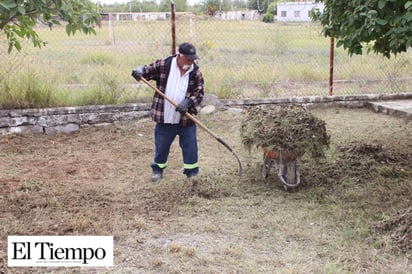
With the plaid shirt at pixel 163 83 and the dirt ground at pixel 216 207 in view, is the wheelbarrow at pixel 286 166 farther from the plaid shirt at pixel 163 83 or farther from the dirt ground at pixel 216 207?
the plaid shirt at pixel 163 83

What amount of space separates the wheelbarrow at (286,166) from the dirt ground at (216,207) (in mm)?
123

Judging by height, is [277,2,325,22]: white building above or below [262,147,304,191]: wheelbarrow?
above

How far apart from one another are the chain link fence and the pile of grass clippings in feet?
11.0

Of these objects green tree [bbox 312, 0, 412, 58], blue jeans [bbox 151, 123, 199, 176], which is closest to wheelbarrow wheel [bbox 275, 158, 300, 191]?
blue jeans [bbox 151, 123, 199, 176]

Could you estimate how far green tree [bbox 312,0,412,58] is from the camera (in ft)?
12.8

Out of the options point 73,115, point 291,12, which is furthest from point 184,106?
point 291,12

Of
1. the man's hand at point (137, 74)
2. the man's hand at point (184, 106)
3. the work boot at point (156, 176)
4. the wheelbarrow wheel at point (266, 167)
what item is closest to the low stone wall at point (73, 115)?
the work boot at point (156, 176)

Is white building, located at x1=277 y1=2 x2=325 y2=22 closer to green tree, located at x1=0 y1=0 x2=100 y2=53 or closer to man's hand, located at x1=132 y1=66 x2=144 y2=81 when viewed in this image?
man's hand, located at x1=132 y1=66 x2=144 y2=81

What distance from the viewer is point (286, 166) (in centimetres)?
488

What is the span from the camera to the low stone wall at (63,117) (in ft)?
22.7

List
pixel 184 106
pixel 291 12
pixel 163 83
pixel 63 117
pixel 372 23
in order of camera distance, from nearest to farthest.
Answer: pixel 372 23
pixel 184 106
pixel 163 83
pixel 63 117
pixel 291 12

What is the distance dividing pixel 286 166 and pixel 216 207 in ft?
3.05

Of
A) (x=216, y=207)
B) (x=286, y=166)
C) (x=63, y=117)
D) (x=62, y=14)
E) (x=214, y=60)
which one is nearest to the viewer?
(x=62, y=14)

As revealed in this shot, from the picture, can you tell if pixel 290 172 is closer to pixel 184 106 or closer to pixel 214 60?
pixel 184 106
